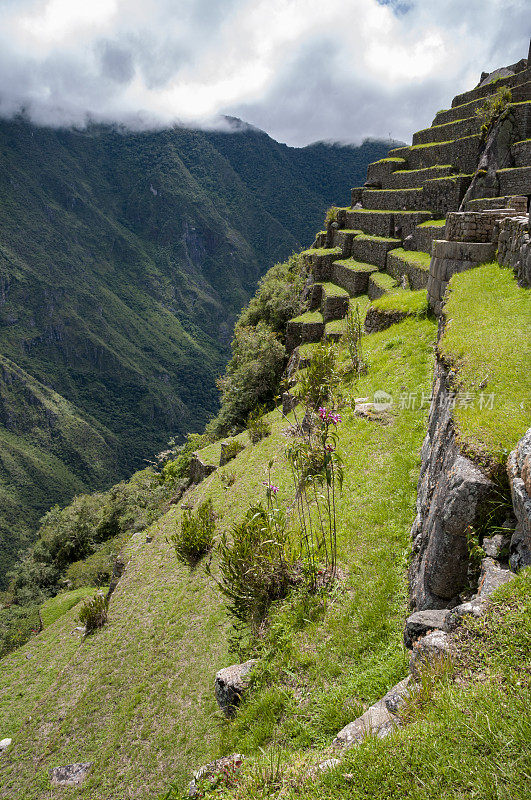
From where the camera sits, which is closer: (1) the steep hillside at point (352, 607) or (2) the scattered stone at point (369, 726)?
(1) the steep hillside at point (352, 607)

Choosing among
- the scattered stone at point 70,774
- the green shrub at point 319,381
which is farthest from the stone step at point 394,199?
the scattered stone at point 70,774

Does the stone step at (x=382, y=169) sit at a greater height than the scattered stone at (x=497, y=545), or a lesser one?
greater

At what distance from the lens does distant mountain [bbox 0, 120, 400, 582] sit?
10319 cm

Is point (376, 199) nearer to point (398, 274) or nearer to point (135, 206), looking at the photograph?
point (398, 274)

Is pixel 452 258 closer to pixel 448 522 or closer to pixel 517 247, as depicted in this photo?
pixel 517 247

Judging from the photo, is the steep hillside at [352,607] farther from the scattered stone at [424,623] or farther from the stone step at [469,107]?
the stone step at [469,107]

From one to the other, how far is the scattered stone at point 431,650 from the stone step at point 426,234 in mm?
14074

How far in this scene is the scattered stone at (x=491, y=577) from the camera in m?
2.51

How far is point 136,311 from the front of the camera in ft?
509

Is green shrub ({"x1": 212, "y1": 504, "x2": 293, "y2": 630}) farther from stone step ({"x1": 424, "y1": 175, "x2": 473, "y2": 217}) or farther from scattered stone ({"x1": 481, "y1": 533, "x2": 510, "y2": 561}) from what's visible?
stone step ({"x1": 424, "y1": 175, "x2": 473, "y2": 217})

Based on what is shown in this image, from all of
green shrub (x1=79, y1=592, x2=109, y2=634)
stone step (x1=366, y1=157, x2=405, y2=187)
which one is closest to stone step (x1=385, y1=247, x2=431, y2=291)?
stone step (x1=366, y1=157, x2=405, y2=187)

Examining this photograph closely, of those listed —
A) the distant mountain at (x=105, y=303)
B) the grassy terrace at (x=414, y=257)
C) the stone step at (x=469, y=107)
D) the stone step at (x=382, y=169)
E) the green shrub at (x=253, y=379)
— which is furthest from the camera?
the distant mountain at (x=105, y=303)

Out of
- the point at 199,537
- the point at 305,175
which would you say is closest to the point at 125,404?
the point at 199,537

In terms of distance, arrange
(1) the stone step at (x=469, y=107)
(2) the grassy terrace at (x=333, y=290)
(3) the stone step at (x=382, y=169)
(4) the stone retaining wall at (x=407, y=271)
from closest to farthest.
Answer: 1. (4) the stone retaining wall at (x=407, y=271)
2. (1) the stone step at (x=469, y=107)
3. (2) the grassy terrace at (x=333, y=290)
4. (3) the stone step at (x=382, y=169)
